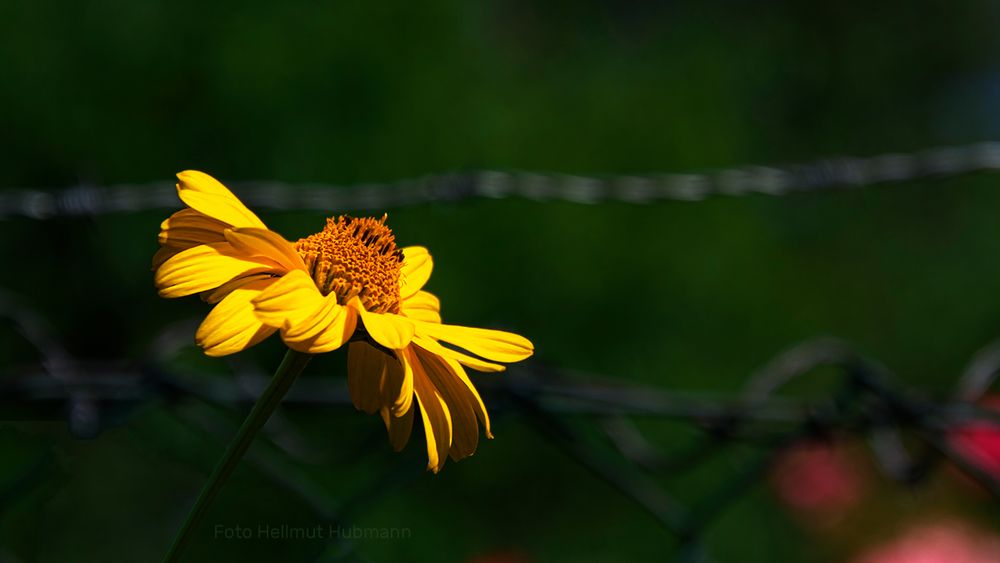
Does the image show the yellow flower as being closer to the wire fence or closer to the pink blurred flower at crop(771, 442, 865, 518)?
the wire fence

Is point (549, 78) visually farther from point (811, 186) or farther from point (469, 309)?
point (811, 186)

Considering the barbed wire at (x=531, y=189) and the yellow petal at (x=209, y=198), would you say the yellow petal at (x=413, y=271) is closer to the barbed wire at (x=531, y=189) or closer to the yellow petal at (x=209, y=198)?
the yellow petal at (x=209, y=198)

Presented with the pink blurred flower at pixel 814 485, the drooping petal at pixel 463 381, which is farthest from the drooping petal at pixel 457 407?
the pink blurred flower at pixel 814 485

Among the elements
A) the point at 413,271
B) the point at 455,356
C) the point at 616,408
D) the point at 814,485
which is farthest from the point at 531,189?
the point at 814,485

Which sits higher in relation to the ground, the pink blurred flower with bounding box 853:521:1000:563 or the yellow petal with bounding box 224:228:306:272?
the yellow petal with bounding box 224:228:306:272

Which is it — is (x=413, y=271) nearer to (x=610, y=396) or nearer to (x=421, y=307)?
(x=421, y=307)

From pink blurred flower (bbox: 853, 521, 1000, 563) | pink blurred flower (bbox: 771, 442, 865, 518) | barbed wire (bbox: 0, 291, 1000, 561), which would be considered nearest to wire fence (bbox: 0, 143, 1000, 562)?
barbed wire (bbox: 0, 291, 1000, 561)

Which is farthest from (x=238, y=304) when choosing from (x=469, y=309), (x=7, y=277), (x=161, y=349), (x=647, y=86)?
(x=647, y=86)
